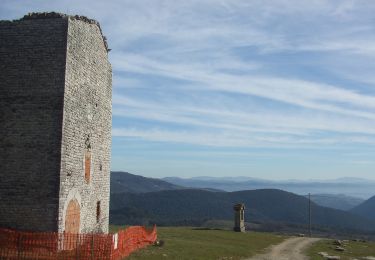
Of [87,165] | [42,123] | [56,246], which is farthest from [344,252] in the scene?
[42,123]

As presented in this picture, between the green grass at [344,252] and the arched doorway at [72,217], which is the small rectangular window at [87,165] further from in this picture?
the green grass at [344,252]

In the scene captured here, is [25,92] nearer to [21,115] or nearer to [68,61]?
[21,115]

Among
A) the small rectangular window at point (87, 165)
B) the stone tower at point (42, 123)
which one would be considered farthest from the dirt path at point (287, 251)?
the stone tower at point (42, 123)

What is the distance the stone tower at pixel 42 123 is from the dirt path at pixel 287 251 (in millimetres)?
11997

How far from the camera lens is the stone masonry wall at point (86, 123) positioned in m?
21.9

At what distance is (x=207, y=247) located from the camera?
28234 millimetres

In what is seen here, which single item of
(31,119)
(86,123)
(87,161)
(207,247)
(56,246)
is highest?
(86,123)

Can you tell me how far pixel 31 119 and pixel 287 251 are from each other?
19.8m

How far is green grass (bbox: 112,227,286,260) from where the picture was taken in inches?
936

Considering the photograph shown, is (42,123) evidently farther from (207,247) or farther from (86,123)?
(207,247)

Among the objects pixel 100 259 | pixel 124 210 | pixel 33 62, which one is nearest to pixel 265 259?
pixel 100 259

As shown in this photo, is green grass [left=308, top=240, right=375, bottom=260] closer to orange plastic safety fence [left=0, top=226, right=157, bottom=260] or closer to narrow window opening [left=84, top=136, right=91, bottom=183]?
orange plastic safety fence [left=0, top=226, right=157, bottom=260]

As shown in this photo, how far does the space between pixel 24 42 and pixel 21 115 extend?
3471mm

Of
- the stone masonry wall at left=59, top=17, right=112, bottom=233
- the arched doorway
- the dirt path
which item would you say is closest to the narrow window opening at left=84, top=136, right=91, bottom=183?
the stone masonry wall at left=59, top=17, right=112, bottom=233
